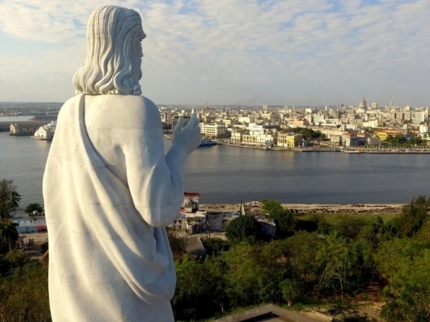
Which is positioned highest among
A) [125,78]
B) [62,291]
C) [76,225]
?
[125,78]

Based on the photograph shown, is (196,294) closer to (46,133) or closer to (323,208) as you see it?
(323,208)

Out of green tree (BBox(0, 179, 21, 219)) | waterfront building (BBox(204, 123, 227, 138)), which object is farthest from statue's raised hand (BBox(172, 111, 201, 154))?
waterfront building (BBox(204, 123, 227, 138))

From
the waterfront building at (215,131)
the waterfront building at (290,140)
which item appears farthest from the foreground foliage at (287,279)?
the waterfront building at (215,131)

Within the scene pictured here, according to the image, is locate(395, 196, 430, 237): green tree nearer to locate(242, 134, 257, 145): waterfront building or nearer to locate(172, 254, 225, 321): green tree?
locate(172, 254, 225, 321): green tree

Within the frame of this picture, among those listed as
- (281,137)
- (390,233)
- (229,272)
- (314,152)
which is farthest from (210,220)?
(281,137)

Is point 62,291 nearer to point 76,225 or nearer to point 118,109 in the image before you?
point 76,225

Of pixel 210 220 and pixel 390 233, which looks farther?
pixel 210 220

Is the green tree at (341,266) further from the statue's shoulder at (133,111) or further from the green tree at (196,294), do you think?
the statue's shoulder at (133,111)
